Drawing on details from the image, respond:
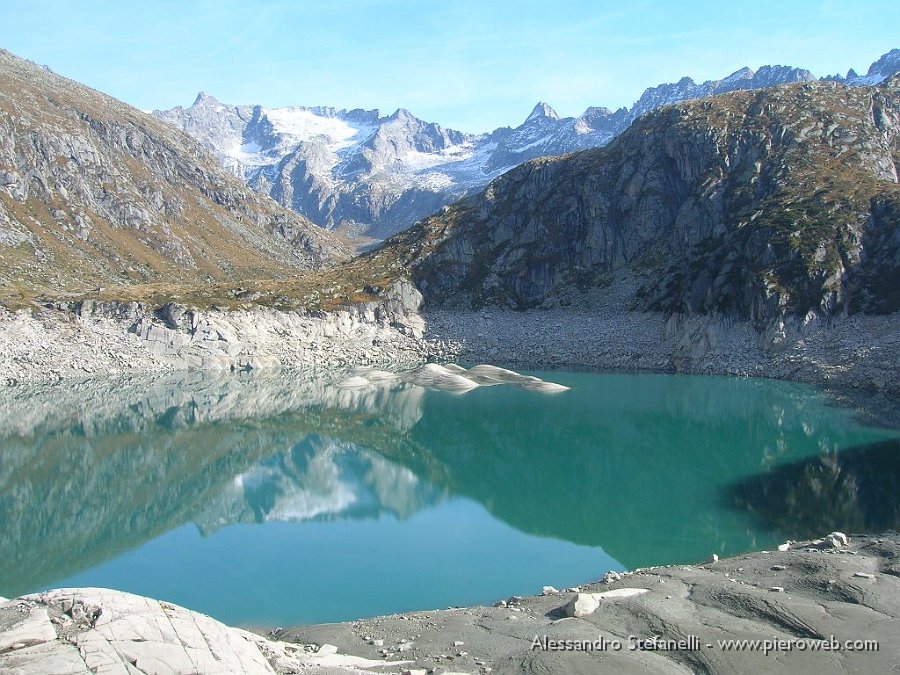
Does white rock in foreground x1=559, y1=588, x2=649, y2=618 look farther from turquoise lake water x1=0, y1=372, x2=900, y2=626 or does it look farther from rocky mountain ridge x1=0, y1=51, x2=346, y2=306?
rocky mountain ridge x1=0, y1=51, x2=346, y2=306

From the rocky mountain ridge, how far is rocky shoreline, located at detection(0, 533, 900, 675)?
391ft

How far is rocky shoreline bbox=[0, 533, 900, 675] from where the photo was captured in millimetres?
12133

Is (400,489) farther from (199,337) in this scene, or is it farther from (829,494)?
(199,337)

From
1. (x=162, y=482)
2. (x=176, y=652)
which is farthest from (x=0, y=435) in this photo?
(x=176, y=652)

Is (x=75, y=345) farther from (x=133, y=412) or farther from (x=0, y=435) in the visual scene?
(x=0, y=435)

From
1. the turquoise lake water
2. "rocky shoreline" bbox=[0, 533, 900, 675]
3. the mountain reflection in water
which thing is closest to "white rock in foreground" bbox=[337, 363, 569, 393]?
the turquoise lake water

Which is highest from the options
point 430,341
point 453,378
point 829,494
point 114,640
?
point 114,640

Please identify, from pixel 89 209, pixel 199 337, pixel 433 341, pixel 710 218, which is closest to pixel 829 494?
pixel 433 341

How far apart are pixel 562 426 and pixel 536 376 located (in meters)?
26.5

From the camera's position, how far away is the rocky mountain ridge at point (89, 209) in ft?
449

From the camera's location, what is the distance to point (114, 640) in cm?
1201

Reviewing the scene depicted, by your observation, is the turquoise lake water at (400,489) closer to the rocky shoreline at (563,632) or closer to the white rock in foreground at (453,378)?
the rocky shoreline at (563,632)

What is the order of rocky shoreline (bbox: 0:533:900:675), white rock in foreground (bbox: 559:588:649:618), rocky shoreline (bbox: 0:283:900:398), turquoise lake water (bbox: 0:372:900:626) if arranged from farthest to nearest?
rocky shoreline (bbox: 0:283:900:398) < turquoise lake water (bbox: 0:372:900:626) < white rock in foreground (bbox: 559:588:649:618) < rocky shoreline (bbox: 0:533:900:675)

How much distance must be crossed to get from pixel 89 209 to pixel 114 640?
569 ft
